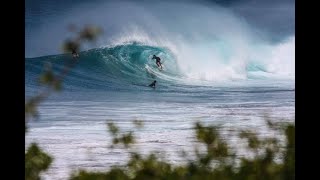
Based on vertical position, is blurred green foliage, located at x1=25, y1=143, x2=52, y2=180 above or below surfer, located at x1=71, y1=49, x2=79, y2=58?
below

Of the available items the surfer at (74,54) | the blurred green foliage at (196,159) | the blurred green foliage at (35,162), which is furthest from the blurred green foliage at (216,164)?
the surfer at (74,54)

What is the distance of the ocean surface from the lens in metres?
1.96

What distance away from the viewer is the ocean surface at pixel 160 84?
1961 mm

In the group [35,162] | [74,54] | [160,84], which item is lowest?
[35,162]

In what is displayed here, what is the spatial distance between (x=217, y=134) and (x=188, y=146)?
121mm

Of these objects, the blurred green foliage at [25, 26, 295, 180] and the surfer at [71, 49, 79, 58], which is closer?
the blurred green foliage at [25, 26, 295, 180]

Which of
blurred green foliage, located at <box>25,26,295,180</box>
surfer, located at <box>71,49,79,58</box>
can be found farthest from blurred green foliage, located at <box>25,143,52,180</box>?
surfer, located at <box>71,49,79,58</box>

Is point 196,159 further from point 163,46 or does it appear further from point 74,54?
point 74,54

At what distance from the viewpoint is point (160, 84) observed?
2016mm

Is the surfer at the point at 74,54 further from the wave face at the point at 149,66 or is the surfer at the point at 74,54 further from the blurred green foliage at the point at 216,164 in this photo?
the blurred green foliage at the point at 216,164

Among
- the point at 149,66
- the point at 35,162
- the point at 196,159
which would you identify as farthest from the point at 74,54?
the point at 196,159

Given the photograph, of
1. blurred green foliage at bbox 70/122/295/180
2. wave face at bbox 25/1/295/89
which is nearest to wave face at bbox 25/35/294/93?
wave face at bbox 25/1/295/89

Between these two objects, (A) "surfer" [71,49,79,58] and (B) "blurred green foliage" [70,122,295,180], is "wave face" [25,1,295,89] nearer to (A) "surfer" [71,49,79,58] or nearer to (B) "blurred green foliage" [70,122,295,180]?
(A) "surfer" [71,49,79,58]
